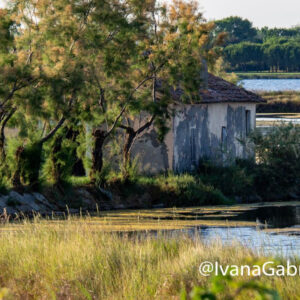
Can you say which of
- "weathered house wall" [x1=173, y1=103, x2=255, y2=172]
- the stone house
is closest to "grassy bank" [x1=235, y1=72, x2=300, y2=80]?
the stone house

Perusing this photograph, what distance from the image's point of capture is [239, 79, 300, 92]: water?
8981 cm

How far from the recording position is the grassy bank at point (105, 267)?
8.66 metres

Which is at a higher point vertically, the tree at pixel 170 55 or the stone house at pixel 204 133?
the tree at pixel 170 55

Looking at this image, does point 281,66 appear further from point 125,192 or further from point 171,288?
point 171,288

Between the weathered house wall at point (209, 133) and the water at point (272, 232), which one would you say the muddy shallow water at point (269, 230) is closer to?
the water at point (272, 232)

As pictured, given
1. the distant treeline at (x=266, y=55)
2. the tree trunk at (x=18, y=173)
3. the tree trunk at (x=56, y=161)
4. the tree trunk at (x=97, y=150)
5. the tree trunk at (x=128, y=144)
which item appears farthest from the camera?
the distant treeline at (x=266, y=55)

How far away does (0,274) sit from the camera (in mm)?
10227

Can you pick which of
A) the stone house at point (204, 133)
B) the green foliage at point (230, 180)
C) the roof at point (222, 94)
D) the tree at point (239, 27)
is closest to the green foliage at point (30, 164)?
the stone house at point (204, 133)

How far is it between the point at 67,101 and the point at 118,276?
16.7 metres

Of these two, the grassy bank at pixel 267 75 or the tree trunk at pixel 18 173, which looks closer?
the tree trunk at pixel 18 173

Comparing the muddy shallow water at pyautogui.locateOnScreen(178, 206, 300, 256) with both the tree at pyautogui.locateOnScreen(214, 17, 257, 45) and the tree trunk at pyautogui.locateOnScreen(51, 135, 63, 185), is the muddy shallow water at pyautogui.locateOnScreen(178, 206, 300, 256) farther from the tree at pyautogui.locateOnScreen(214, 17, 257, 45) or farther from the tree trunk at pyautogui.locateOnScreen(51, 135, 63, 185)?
the tree at pyautogui.locateOnScreen(214, 17, 257, 45)

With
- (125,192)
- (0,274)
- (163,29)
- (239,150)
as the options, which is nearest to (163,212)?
(125,192)

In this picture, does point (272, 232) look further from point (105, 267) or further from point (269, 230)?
point (105, 267)

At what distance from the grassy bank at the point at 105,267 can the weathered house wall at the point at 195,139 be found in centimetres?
1718
